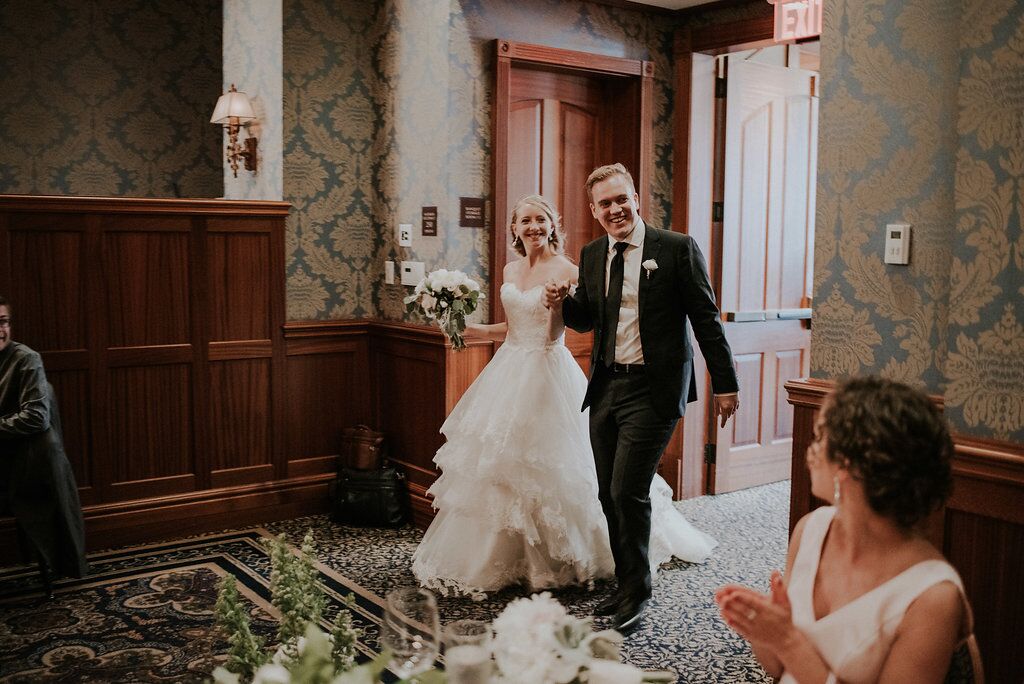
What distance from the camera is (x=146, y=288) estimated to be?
15.1ft

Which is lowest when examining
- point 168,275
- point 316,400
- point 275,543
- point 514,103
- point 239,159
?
point 316,400

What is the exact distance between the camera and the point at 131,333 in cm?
458

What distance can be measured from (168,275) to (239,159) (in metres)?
0.77

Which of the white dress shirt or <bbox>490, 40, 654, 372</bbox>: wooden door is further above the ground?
<bbox>490, 40, 654, 372</bbox>: wooden door

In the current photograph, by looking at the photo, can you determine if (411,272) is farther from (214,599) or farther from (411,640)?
(411,640)

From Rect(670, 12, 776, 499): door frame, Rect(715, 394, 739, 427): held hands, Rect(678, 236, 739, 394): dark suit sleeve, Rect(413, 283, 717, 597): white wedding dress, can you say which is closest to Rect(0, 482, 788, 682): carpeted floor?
Rect(413, 283, 717, 597): white wedding dress

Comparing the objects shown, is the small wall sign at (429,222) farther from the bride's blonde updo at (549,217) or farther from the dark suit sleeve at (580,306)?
the dark suit sleeve at (580,306)

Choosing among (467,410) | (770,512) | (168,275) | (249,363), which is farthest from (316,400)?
(770,512)

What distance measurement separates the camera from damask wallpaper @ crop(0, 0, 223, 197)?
18.5 feet

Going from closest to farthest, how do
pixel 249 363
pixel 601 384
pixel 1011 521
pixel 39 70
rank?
pixel 1011 521 < pixel 601 384 < pixel 249 363 < pixel 39 70

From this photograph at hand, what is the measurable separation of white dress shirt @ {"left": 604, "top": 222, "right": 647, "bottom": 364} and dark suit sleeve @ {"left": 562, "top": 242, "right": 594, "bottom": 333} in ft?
0.78

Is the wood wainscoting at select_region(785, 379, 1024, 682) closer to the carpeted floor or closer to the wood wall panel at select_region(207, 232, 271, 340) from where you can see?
the carpeted floor

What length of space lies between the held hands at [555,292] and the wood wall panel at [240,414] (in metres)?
1.86

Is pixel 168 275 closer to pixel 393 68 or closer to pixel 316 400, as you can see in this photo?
pixel 316 400
